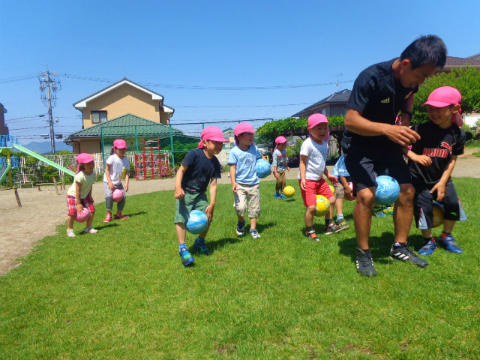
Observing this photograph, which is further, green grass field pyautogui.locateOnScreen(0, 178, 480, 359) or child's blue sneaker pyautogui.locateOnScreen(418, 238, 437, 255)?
child's blue sneaker pyautogui.locateOnScreen(418, 238, 437, 255)

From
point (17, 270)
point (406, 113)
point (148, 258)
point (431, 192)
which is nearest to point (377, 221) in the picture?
point (431, 192)

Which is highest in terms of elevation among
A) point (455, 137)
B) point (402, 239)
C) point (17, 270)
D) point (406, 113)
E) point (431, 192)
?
point (406, 113)

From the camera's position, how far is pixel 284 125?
2902 centimetres

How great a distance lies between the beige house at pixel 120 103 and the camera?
3978 cm

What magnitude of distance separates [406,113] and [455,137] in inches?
32.6

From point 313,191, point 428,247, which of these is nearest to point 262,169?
point 313,191

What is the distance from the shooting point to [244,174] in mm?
6453

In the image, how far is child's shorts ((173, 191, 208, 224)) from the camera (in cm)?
524

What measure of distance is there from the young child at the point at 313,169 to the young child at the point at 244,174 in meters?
0.89

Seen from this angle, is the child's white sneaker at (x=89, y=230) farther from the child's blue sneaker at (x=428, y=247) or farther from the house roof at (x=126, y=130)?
the house roof at (x=126, y=130)

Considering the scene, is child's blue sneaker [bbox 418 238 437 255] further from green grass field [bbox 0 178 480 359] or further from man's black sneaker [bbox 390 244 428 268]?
man's black sneaker [bbox 390 244 428 268]

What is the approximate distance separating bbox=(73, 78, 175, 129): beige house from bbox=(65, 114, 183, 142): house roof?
3318 millimetres

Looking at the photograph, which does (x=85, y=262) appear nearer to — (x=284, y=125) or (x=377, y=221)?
(x=377, y=221)

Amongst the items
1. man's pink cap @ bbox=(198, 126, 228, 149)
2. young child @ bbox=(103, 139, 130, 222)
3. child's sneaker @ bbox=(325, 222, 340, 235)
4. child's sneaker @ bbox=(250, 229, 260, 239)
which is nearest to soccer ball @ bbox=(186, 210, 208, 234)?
man's pink cap @ bbox=(198, 126, 228, 149)
